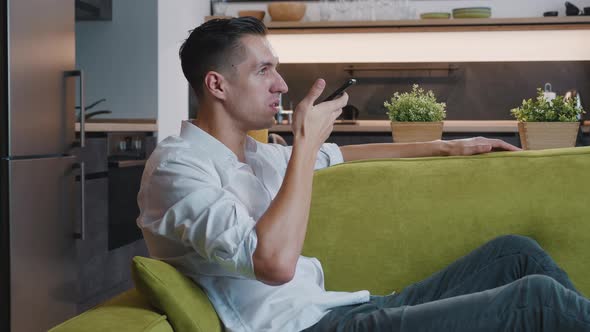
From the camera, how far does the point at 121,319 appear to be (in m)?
1.39

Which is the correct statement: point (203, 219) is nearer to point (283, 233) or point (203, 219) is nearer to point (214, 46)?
point (283, 233)

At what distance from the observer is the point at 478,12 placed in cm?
525

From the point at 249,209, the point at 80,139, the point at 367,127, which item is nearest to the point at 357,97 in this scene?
the point at 367,127

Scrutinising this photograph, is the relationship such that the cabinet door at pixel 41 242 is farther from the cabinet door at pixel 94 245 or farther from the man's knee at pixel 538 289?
the man's knee at pixel 538 289

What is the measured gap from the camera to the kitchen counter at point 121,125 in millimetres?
3689

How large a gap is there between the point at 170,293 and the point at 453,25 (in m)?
4.24

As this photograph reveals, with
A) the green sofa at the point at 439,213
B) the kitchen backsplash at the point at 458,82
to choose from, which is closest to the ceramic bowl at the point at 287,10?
the kitchen backsplash at the point at 458,82

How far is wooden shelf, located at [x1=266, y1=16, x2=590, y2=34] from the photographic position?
206 inches

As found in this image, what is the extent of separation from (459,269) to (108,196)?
7.78ft

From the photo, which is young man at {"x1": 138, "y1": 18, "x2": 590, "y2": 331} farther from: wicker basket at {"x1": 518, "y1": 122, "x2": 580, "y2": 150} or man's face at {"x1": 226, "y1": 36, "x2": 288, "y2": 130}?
wicker basket at {"x1": 518, "y1": 122, "x2": 580, "y2": 150}

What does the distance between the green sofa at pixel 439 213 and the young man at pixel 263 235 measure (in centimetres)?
20

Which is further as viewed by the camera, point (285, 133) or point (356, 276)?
point (285, 133)

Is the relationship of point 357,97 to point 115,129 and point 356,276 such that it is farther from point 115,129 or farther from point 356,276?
point 356,276

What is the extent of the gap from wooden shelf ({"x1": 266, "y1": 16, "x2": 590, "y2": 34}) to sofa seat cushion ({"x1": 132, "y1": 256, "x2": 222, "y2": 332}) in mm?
4082
